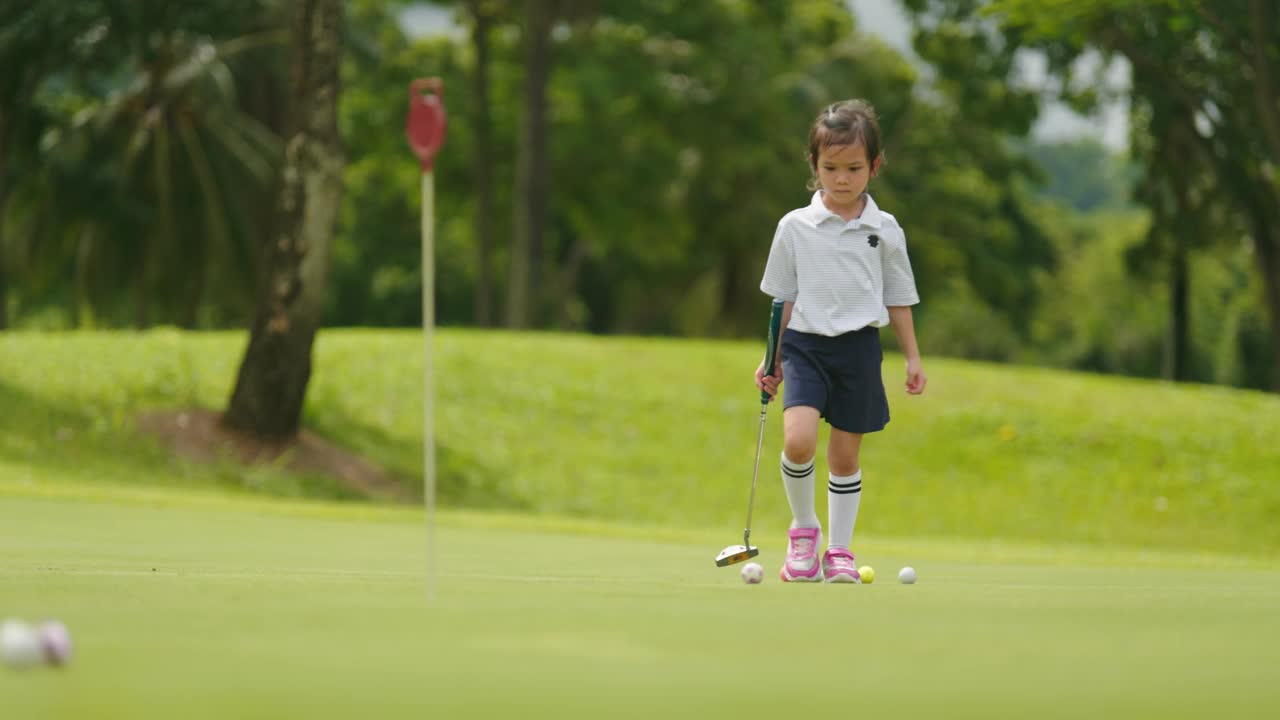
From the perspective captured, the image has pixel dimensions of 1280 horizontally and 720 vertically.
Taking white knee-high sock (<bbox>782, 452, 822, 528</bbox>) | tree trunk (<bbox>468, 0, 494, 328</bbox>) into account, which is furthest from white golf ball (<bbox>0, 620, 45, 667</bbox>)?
tree trunk (<bbox>468, 0, 494, 328</bbox>)

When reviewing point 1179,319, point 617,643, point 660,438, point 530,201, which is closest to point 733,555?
point 617,643

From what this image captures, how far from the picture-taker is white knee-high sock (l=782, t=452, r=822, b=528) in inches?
289

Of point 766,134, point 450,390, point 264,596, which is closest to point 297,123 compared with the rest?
point 450,390

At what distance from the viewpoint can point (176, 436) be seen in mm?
19219

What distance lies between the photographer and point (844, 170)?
23.7 ft

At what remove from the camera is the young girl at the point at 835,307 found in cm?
719

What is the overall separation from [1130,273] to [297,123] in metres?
24.3

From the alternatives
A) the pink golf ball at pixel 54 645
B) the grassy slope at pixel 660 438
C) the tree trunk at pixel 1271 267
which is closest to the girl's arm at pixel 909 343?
the pink golf ball at pixel 54 645

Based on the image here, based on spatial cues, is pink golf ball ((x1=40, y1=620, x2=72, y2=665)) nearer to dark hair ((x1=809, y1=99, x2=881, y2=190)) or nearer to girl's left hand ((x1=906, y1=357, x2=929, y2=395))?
dark hair ((x1=809, y1=99, x2=881, y2=190))

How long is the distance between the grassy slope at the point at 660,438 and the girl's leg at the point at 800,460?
11079 mm

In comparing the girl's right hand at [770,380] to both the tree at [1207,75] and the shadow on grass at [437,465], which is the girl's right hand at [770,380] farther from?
the tree at [1207,75]

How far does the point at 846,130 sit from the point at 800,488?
1546 mm

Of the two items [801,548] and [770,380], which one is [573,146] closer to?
[770,380]

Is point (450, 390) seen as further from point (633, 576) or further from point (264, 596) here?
point (264, 596)
